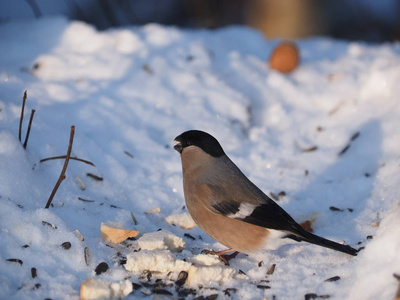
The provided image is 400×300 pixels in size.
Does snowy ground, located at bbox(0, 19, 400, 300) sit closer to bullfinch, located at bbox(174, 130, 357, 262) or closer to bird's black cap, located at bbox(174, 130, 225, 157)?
bullfinch, located at bbox(174, 130, 357, 262)

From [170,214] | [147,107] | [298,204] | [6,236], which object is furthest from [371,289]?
[147,107]

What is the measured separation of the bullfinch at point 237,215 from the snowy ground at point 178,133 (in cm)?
15

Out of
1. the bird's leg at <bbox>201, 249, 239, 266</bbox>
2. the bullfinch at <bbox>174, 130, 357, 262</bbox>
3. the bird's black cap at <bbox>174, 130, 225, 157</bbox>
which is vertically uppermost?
the bird's black cap at <bbox>174, 130, 225, 157</bbox>

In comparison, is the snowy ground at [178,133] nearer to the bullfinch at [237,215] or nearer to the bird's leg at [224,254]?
the bird's leg at [224,254]

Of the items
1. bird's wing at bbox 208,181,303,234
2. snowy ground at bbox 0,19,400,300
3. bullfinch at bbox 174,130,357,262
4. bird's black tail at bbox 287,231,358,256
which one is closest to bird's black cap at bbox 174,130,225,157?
bullfinch at bbox 174,130,357,262

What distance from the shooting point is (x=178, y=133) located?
4160 mm

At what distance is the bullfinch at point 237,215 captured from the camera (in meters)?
2.81

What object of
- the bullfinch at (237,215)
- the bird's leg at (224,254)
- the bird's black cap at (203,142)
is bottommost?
the bird's leg at (224,254)

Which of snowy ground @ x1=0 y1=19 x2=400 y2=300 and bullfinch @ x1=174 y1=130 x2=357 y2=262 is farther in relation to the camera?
bullfinch @ x1=174 y1=130 x2=357 y2=262

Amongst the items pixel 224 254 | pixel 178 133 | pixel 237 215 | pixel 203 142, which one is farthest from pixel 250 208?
pixel 178 133

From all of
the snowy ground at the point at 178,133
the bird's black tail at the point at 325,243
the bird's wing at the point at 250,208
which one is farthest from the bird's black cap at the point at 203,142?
the bird's black tail at the point at 325,243

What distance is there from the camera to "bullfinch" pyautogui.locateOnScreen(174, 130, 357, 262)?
281cm

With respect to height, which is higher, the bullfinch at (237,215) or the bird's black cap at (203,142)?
the bird's black cap at (203,142)

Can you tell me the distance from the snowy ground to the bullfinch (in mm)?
149
